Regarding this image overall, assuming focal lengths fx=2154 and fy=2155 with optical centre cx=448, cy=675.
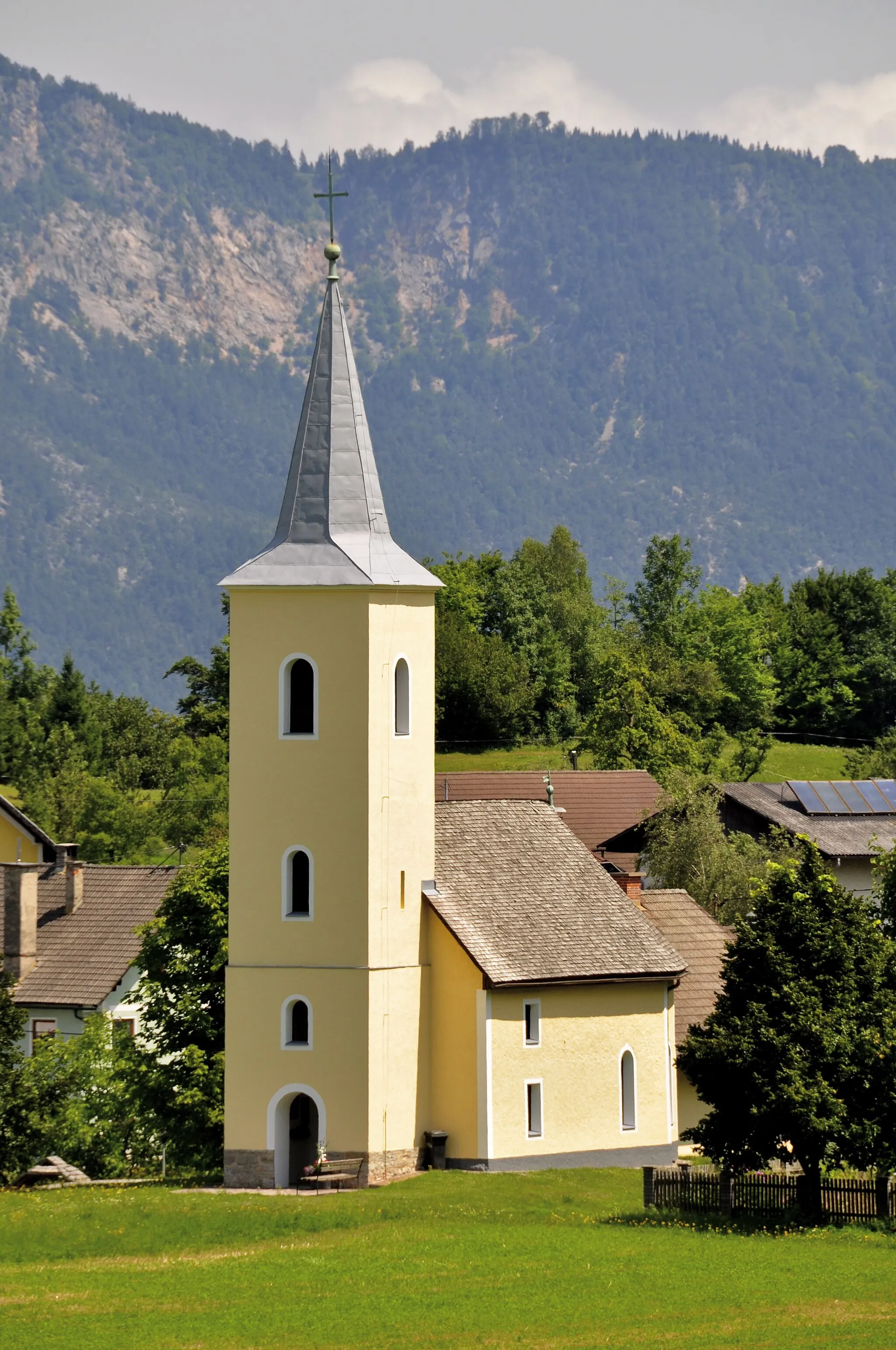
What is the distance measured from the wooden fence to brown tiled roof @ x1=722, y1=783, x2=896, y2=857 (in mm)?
35713

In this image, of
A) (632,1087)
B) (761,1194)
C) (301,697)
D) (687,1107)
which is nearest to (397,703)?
(301,697)

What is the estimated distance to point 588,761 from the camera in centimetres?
10475

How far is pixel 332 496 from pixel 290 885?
773cm

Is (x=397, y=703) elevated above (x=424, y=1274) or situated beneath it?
elevated above

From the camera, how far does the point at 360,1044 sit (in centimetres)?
4084

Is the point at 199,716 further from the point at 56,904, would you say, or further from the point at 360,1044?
the point at 360,1044

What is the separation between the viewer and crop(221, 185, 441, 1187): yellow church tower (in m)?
41.1

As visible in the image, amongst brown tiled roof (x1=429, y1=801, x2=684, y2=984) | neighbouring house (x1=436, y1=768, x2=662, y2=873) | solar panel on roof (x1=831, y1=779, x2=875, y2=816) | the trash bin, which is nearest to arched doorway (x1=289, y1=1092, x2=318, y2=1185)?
the trash bin

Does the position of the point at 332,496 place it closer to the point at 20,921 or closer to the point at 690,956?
the point at 690,956

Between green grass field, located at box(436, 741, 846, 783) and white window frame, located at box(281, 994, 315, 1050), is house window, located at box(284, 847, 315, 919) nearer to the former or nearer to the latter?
white window frame, located at box(281, 994, 315, 1050)

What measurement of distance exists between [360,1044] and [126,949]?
17665mm

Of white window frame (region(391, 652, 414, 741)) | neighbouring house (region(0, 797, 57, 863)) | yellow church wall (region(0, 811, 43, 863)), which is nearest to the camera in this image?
white window frame (region(391, 652, 414, 741))

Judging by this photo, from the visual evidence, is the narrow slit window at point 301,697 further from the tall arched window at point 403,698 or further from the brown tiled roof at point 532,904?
the brown tiled roof at point 532,904

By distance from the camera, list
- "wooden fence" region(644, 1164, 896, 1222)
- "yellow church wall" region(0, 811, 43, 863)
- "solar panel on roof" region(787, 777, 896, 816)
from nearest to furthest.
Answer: "wooden fence" region(644, 1164, 896, 1222)
"yellow church wall" region(0, 811, 43, 863)
"solar panel on roof" region(787, 777, 896, 816)
